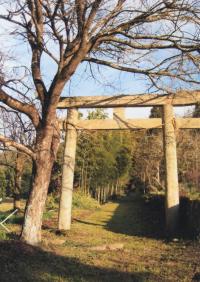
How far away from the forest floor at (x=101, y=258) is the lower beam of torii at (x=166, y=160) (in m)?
0.58

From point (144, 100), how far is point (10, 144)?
5.30 meters

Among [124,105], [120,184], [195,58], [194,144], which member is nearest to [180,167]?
[194,144]

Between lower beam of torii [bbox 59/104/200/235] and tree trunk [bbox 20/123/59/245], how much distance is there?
3721 mm

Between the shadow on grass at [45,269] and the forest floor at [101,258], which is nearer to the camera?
the shadow on grass at [45,269]

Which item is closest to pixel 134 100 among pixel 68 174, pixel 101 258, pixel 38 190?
pixel 68 174

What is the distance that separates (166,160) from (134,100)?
2041mm

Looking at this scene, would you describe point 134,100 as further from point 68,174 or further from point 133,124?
point 68,174

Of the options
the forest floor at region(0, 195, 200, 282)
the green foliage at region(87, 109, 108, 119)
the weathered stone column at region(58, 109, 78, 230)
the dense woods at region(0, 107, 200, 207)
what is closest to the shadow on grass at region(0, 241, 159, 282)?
the forest floor at region(0, 195, 200, 282)

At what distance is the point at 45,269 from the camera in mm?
5953

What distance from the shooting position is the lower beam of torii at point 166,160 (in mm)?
12000

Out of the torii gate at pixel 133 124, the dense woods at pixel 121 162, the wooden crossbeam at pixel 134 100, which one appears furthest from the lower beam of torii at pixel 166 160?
the dense woods at pixel 121 162

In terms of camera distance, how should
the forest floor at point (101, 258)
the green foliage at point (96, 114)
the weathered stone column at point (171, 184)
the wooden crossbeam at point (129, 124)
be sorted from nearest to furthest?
the forest floor at point (101, 258) → the weathered stone column at point (171, 184) → the wooden crossbeam at point (129, 124) → the green foliage at point (96, 114)

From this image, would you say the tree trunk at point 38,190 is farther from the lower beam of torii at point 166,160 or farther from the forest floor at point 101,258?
the lower beam of torii at point 166,160

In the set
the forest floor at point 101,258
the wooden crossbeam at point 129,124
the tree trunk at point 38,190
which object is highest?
the wooden crossbeam at point 129,124
